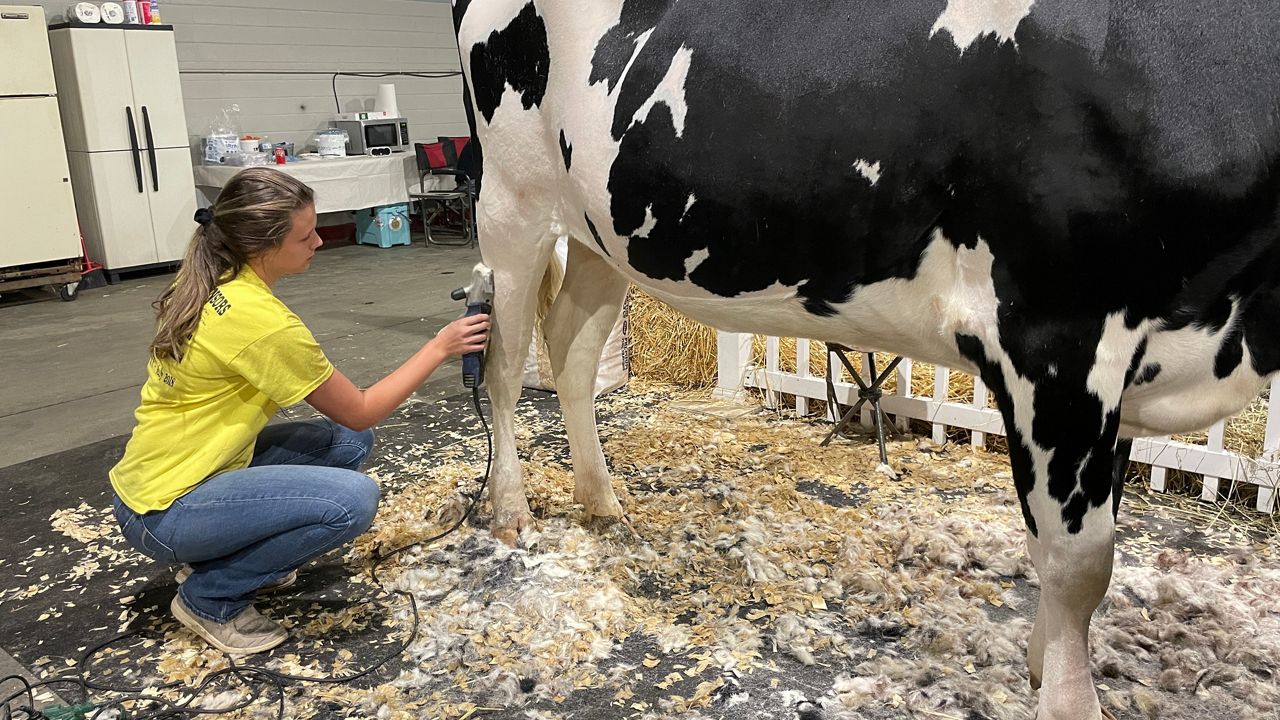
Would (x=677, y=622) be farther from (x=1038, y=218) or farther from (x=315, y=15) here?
(x=315, y=15)

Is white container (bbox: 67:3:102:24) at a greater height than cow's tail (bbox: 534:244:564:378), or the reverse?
white container (bbox: 67:3:102:24)

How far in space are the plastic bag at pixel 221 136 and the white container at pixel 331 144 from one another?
813mm

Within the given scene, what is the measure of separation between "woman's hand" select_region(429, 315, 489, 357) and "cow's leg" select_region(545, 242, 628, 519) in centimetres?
54

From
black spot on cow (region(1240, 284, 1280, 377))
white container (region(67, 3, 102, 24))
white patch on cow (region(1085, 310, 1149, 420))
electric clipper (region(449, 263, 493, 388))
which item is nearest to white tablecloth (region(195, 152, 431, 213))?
white container (region(67, 3, 102, 24))

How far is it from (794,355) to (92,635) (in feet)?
9.90

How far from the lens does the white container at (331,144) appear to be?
992 centimetres

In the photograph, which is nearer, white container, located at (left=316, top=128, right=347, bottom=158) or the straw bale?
the straw bale

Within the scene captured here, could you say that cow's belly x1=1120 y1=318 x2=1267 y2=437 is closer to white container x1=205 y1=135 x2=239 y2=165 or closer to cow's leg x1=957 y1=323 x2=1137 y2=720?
cow's leg x1=957 y1=323 x2=1137 y2=720

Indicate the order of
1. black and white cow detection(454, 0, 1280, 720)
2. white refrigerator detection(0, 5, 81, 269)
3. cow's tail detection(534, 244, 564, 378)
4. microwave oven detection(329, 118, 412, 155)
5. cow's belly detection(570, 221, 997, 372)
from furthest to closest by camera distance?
microwave oven detection(329, 118, 412, 155) → white refrigerator detection(0, 5, 81, 269) → cow's tail detection(534, 244, 564, 378) → cow's belly detection(570, 221, 997, 372) → black and white cow detection(454, 0, 1280, 720)

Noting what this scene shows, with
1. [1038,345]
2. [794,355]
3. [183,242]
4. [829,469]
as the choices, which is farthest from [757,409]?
[183,242]

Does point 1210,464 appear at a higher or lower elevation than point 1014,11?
lower

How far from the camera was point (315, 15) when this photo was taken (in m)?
10.6

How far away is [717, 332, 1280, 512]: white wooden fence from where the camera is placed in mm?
3078

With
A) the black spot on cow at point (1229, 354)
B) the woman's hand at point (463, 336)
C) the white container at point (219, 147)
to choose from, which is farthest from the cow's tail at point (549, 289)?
the white container at point (219, 147)
